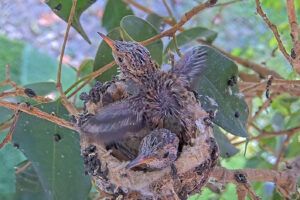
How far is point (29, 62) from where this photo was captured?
1.55 m

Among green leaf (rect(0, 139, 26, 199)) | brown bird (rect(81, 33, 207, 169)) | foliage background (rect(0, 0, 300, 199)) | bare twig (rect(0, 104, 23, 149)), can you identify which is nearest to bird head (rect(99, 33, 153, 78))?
brown bird (rect(81, 33, 207, 169))

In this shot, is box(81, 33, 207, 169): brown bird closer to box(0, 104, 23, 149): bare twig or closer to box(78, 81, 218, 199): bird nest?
box(78, 81, 218, 199): bird nest

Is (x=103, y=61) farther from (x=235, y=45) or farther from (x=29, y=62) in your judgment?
(x=235, y=45)

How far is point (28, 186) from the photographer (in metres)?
1.10

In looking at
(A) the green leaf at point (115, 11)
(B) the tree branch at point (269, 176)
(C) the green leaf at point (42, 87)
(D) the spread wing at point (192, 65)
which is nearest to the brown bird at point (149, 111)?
(D) the spread wing at point (192, 65)

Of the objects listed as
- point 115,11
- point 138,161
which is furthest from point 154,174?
point 115,11

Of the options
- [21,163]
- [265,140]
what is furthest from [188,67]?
[265,140]

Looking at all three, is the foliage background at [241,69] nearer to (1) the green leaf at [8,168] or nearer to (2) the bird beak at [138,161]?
(1) the green leaf at [8,168]

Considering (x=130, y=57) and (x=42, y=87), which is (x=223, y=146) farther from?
(x=42, y=87)

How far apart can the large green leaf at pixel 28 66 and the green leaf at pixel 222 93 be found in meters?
0.62

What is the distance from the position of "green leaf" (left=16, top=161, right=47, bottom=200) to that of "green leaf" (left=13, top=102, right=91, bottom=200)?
0.24m

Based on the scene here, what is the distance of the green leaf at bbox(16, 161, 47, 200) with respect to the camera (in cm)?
109

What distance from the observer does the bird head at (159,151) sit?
0.82 metres

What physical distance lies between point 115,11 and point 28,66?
41 cm
